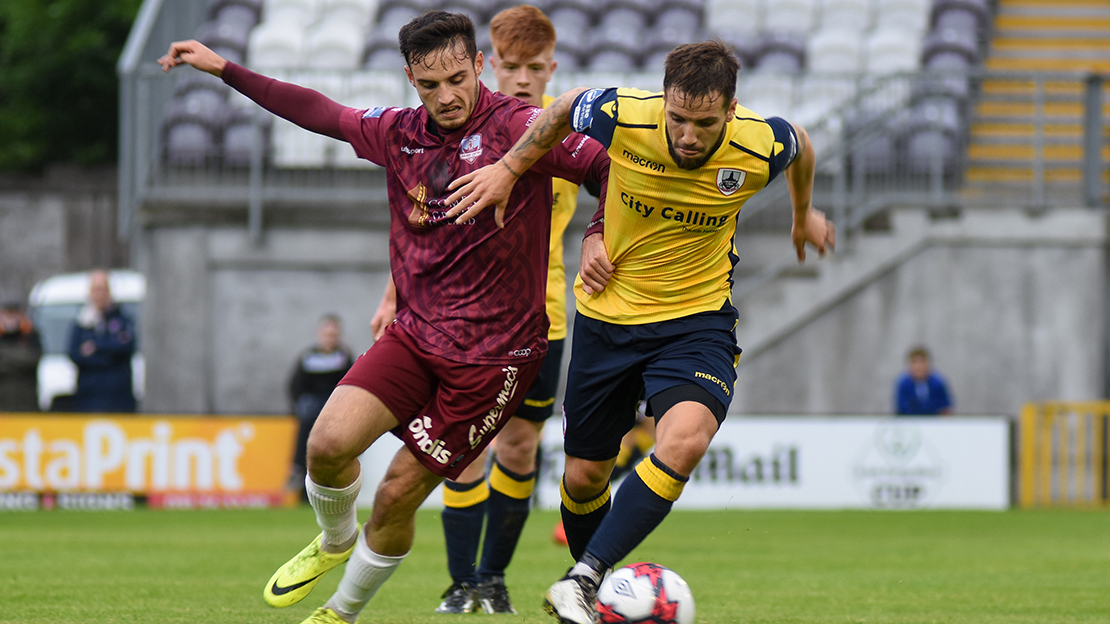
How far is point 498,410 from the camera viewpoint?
5.10 meters

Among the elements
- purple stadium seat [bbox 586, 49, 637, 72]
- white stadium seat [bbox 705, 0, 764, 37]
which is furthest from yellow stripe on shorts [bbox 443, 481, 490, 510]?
white stadium seat [bbox 705, 0, 764, 37]

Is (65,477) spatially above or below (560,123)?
below

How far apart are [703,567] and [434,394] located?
13.1 feet

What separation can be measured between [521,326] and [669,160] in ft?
2.62

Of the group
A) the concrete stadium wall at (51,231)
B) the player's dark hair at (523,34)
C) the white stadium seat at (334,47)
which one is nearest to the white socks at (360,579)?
the player's dark hair at (523,34)

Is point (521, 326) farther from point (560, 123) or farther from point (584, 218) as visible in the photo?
point (584, 218)

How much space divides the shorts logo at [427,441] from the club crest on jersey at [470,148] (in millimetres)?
938

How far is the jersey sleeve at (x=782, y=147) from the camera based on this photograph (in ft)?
17.0

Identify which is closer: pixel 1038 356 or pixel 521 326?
pixel 521 326

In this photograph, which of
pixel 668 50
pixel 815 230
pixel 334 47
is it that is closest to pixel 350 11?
pixel 334 47

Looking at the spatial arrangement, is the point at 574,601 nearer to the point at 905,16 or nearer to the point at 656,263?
the point at 656,263

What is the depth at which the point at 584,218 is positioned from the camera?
1524 centimetres

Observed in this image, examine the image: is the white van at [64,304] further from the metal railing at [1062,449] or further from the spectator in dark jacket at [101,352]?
the metal railing at [1062,449]

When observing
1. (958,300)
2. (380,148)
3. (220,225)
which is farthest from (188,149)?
(380,148)
